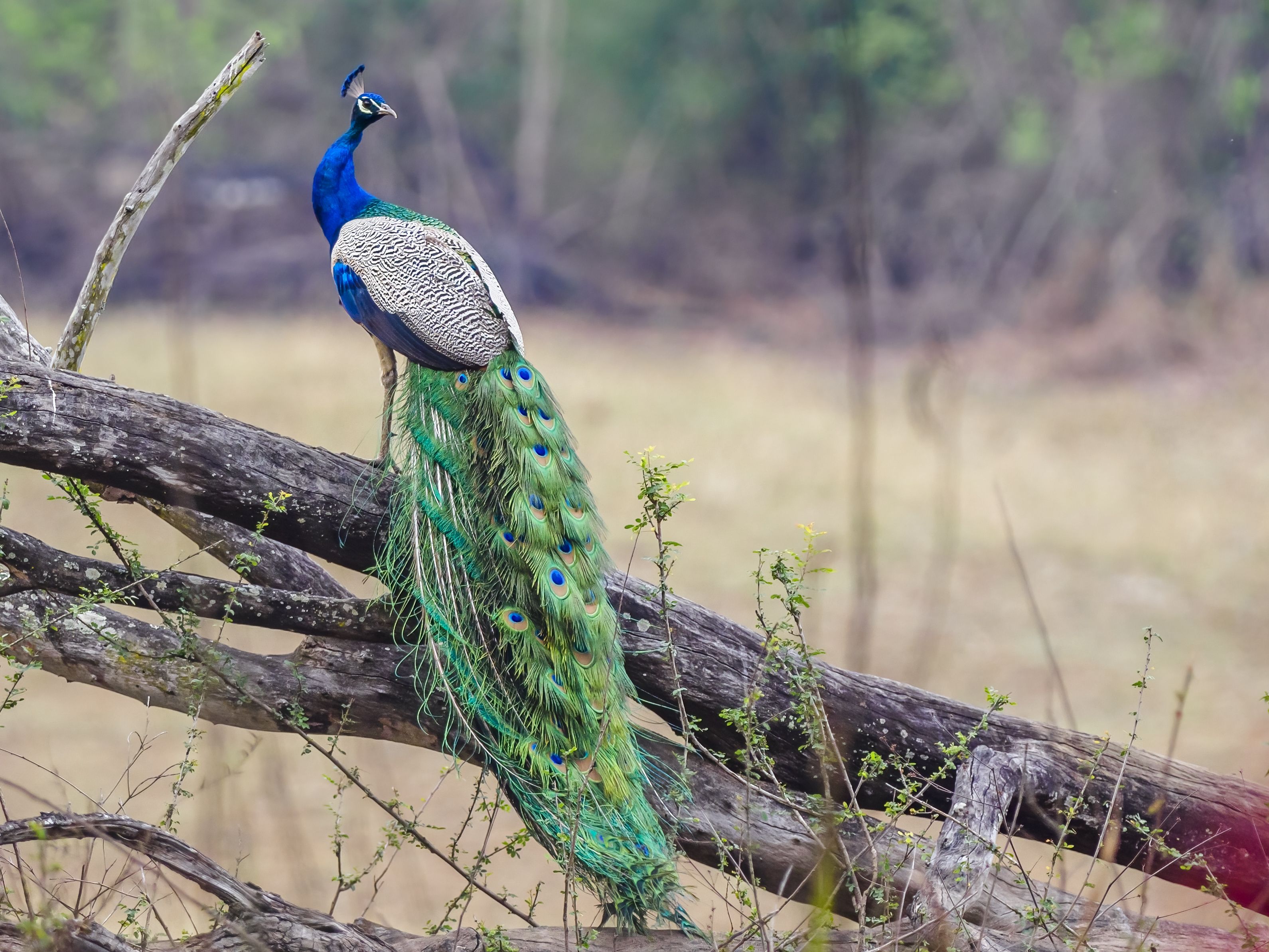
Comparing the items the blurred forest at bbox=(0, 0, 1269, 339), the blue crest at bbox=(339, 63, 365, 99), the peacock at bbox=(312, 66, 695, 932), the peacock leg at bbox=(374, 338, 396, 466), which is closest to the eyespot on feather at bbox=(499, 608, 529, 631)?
the peacock at bbox=(312, 66, 695, 932)

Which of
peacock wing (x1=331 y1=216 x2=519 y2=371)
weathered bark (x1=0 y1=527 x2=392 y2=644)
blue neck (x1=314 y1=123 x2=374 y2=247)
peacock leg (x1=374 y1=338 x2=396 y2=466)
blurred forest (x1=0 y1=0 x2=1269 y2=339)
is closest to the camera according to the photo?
weathered bark (x1=0 y1=527 x2=392 y2=644)

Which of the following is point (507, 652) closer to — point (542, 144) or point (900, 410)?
point (900, 410)

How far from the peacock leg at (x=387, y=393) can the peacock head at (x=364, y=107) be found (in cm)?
84

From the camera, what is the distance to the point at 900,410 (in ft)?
48.0

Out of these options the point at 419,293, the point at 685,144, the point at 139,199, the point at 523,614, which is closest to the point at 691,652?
the point at 523,614

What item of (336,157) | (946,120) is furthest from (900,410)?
(336,157)

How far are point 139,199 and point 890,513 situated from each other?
9905mm

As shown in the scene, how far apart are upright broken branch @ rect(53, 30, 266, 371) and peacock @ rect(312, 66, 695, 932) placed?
61 cm

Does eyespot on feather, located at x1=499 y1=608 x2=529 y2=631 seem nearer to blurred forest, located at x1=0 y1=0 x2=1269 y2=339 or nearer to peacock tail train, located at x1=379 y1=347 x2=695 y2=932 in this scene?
peacock tail train, located at x1=379 y1=347 x2=695 y2=932

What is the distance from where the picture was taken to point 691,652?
2.97 meters

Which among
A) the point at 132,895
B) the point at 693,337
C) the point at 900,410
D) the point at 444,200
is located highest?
the point at 444,200

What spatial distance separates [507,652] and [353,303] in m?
1.24

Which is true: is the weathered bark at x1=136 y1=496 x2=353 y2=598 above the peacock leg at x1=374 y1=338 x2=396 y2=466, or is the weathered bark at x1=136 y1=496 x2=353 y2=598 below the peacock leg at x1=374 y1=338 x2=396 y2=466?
below

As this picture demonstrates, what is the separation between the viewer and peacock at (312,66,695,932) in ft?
8.64
